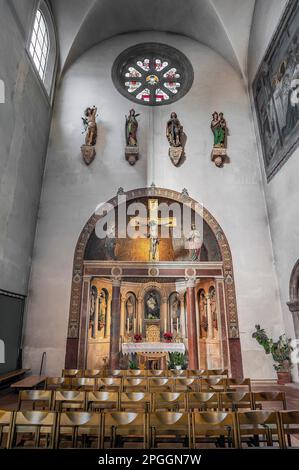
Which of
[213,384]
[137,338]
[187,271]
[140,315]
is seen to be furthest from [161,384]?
[140,315]

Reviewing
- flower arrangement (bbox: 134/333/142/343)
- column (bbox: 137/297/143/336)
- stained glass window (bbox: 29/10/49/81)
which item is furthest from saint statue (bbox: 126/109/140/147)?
flower arrangement (bbox: 134/333/142/343)

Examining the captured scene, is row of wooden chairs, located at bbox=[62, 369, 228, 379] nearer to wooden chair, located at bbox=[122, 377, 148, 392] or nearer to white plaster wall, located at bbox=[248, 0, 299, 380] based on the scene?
wooden chair, located at bbox=[122, 377, 148, 392]

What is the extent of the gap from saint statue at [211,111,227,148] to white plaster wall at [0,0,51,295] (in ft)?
23.7

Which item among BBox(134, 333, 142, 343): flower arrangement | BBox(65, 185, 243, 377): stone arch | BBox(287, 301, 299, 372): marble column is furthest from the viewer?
BBox(134, 333, 142, 343): flower arrangement

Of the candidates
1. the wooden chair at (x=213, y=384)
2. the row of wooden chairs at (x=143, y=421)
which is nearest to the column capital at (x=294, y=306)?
the wooden chair at (x=213, y=384)

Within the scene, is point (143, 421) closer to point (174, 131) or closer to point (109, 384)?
point (109, 384)

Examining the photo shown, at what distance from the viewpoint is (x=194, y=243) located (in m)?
11.8

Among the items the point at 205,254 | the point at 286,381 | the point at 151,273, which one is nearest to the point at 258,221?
the point at 205,254

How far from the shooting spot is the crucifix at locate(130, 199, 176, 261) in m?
11.3

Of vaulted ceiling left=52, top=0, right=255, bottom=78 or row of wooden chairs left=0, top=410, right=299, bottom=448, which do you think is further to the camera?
vaulted ceiling left=52, top=0, right=255, bottom=78

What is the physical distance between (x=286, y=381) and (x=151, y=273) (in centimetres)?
568

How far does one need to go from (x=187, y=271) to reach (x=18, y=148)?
7300 millimetres

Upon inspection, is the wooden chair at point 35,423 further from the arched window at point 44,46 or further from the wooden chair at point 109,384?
the arched window at point 44,46
